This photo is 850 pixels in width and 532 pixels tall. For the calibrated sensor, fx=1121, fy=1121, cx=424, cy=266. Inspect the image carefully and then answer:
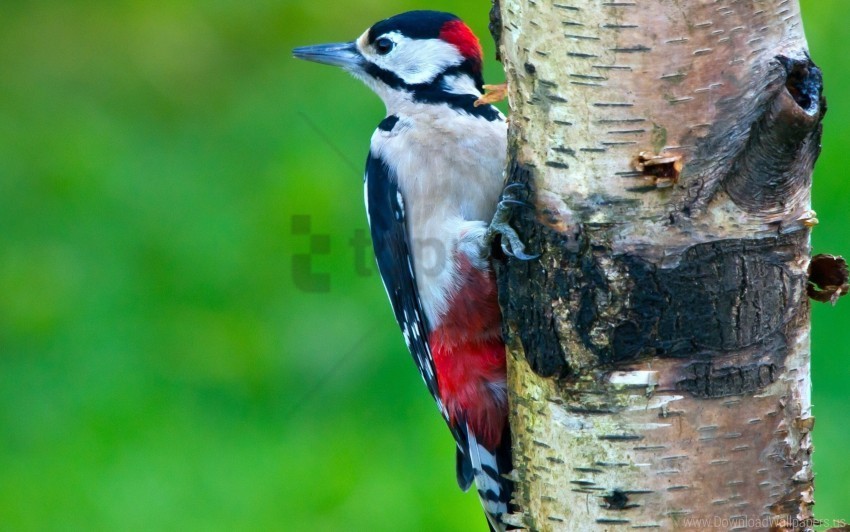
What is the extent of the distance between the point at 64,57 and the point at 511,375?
5.17 metres

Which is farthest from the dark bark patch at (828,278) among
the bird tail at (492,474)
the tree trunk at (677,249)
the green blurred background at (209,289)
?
the green blurred background at (209,289)

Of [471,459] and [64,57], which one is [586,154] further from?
[64,57]

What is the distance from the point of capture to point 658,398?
2.12m

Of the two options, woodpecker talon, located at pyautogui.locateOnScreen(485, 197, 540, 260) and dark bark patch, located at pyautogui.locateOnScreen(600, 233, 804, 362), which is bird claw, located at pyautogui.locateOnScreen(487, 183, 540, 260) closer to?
woodpecker talon, located at pyautogui.locateOnScreen(485, 197, 540, 260)

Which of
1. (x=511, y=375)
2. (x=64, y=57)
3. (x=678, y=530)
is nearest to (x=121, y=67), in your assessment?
(x=64, y=57)

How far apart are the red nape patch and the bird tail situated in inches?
43.7

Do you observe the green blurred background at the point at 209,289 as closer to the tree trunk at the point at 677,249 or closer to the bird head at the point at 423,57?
the bird head at the point at 423,57

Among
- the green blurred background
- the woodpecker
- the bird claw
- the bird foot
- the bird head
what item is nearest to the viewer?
the bird claw

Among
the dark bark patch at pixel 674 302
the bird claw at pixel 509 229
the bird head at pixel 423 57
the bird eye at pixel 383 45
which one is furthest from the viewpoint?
the bird eye at pixel 383 45

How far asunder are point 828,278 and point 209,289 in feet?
11.7

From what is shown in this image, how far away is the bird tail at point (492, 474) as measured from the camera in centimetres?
308

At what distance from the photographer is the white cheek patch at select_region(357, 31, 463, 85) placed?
10.9 feet

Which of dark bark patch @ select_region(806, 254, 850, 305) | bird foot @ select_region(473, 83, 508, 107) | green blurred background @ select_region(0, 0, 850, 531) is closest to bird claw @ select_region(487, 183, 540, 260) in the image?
bird foot @ select_region(473, 83, 508, 107)

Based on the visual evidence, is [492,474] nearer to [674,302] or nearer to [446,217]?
[446,217]
